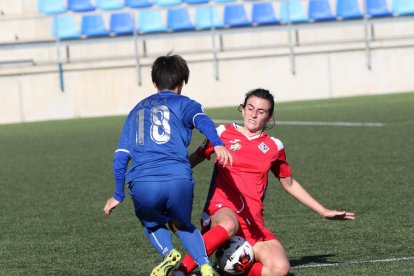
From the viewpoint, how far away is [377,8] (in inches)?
1016

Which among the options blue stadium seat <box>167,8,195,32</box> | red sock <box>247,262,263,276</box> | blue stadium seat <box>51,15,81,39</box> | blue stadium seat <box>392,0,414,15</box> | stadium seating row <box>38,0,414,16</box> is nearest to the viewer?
red sock <box>247,262,263,276</box>

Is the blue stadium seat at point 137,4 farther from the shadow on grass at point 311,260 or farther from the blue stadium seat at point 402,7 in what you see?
the shadow on grass at point 311,260

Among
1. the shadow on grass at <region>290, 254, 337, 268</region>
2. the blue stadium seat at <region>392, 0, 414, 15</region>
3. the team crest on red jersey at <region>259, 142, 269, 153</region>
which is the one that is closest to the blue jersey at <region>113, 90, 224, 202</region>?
the team crest on red jersey at <region>259, 142, 269, 153</region>

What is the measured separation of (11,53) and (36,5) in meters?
2.19

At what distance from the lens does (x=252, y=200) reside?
6.40 meters

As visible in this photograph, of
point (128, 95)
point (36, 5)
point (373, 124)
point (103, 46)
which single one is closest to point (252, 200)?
point (373, 124)

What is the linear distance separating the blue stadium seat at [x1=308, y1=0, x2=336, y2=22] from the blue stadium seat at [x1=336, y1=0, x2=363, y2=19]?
211 mm

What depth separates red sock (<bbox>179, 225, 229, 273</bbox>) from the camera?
591 cm

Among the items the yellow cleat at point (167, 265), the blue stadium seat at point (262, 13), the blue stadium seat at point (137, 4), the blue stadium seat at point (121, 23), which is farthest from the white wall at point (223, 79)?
the yellow cleat at point (167, 265)

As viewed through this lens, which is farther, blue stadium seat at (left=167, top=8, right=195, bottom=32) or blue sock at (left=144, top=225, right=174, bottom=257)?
blue stadium seat at (left=167, top=8, right=195, bottom=32)

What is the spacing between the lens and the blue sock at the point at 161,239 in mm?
5922

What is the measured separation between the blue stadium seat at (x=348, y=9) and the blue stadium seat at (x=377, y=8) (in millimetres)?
303

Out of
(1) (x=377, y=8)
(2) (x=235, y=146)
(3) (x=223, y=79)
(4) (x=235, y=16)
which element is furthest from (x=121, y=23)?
(2) (x=235, y=146)

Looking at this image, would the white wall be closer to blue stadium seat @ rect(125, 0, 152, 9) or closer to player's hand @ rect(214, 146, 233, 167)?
blue stadium seat @ rect(125, 0, 152, 9)
